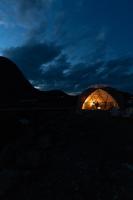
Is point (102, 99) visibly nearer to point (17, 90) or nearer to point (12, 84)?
point (17, 90)

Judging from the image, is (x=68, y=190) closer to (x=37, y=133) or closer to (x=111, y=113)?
(x=37, y=133)

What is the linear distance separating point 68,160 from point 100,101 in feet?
43.3

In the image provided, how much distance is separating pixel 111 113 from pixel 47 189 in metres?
10.7

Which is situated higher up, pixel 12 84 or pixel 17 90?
pixel 12 84

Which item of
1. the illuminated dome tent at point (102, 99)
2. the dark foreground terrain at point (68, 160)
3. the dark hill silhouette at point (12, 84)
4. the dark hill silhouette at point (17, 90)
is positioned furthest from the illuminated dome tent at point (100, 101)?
the dark hill silhouette at point (12, 84)

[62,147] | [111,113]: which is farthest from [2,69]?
[62,147]

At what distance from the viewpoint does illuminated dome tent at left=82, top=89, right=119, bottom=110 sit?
22.6m

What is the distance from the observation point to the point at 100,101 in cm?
2345

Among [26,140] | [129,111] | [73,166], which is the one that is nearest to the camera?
[73,166]

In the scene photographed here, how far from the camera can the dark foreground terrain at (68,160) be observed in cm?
887

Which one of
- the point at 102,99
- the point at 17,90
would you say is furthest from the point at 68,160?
the point at 17,90

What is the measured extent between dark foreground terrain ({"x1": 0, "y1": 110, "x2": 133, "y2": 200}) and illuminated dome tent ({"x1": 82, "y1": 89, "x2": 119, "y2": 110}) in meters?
6.18

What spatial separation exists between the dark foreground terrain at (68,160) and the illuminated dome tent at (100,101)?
6184 mm

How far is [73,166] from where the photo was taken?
10398mm
